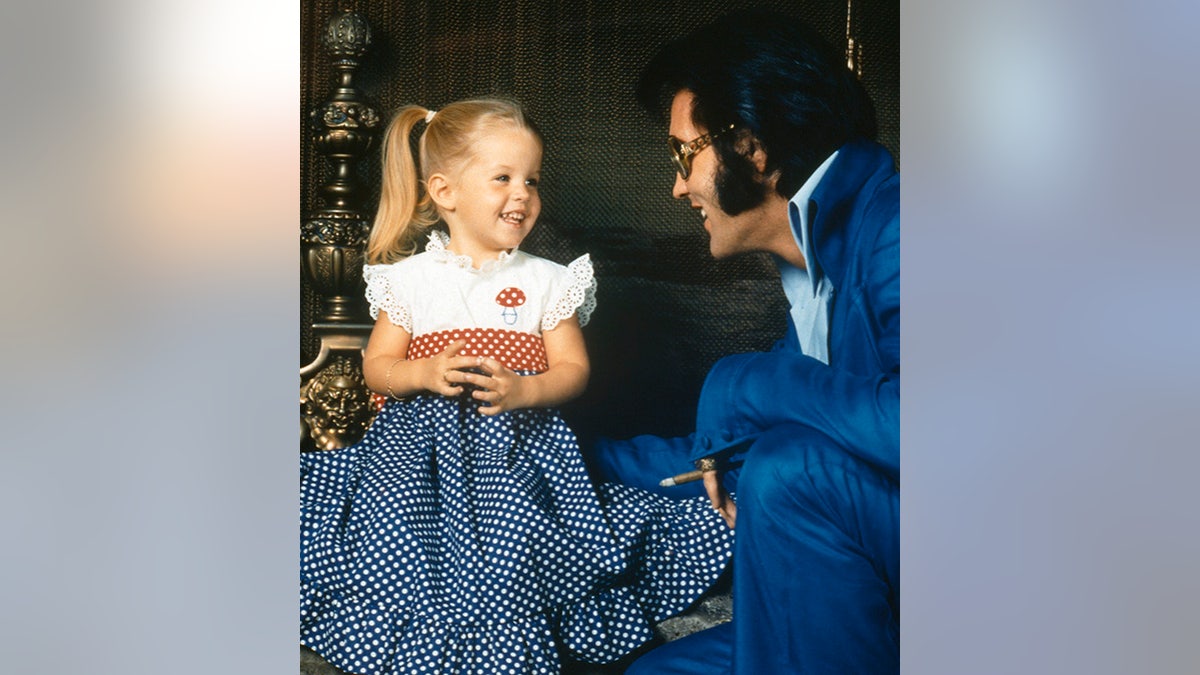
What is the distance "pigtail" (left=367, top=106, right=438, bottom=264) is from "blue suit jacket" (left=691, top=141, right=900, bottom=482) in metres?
0.61

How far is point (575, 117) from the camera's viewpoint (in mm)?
2223

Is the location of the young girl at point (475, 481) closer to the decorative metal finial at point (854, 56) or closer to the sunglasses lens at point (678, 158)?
the sunglasses lens at point (678, 158)

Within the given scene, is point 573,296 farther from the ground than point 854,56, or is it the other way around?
point 854,56

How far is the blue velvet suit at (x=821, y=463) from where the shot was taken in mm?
2098

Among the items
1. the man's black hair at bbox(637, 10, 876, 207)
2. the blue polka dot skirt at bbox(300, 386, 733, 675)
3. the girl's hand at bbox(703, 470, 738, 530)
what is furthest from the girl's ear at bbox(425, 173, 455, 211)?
the girl's hand at bbox(703, 470, 738, 530)

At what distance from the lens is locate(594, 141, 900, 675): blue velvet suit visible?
210 centimetres

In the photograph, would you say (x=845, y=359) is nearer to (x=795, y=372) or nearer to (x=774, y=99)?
(x=795, y=372)

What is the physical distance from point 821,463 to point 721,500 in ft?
0.61

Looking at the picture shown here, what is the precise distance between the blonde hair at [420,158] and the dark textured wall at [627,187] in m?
0.04

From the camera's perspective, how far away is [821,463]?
6.88 feet

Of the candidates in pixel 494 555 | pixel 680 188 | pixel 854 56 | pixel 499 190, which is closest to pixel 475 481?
pixel 494 555

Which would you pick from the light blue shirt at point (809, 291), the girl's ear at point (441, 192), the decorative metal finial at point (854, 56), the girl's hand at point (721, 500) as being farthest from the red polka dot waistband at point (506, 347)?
the decorative metal finial at point (854, 56)
